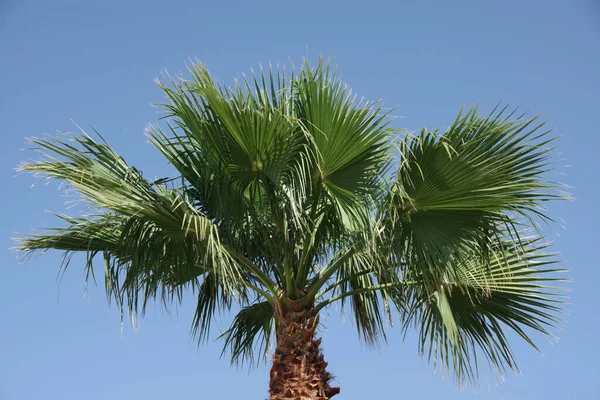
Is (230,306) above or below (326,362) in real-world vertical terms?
above

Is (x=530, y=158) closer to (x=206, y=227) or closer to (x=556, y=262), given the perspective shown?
(x=556, y=262)

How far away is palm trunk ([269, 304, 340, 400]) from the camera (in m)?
6.74

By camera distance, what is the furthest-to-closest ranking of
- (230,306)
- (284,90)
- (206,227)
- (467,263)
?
(230,306) < (467,263) < (284,90) < (206,227)

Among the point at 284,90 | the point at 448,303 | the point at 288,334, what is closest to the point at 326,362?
the point at 288,334

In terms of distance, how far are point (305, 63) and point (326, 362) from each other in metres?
2.62

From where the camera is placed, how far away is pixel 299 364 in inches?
268

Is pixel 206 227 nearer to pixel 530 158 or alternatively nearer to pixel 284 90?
pixel 284 90

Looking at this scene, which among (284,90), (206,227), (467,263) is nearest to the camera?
(206,227)

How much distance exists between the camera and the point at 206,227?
21.5 ft

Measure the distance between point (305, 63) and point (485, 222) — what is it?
207 cm

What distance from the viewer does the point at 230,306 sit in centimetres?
807


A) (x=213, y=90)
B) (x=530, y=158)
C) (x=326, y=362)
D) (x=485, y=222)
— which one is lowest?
(x=326, y=362)

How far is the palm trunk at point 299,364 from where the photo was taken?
265 inches

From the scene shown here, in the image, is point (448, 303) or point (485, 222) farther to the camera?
point (448, 303)
